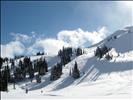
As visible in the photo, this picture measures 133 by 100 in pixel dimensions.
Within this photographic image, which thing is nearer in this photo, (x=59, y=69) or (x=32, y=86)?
(x=32, y=86)

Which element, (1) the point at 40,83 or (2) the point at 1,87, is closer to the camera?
(2) the point at 1,87

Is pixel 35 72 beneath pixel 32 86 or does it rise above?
above

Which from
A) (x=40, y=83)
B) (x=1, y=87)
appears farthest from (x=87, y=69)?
(x=1, y=87)

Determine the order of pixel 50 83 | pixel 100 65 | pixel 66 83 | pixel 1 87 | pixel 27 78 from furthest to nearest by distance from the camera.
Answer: pixel 27 78 → pixel 100 65 → pixel 50 83 → pixel 66 83 → pixel 1 87

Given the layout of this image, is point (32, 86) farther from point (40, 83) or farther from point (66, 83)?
point (66, 83)

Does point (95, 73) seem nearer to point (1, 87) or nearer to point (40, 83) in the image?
point (40, 83)

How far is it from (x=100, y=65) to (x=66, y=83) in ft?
92.6

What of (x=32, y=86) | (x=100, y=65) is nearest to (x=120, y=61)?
(x=100, y=65)

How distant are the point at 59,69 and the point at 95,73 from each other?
26561 mm

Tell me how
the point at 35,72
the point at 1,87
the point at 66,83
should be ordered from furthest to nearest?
the point at 35,72
the point at 66,83
the point at 1,87

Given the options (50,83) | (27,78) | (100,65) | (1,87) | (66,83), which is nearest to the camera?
(1,87)

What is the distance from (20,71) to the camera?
168750 mm

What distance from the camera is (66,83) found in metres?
124

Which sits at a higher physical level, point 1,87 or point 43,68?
point 43,68
